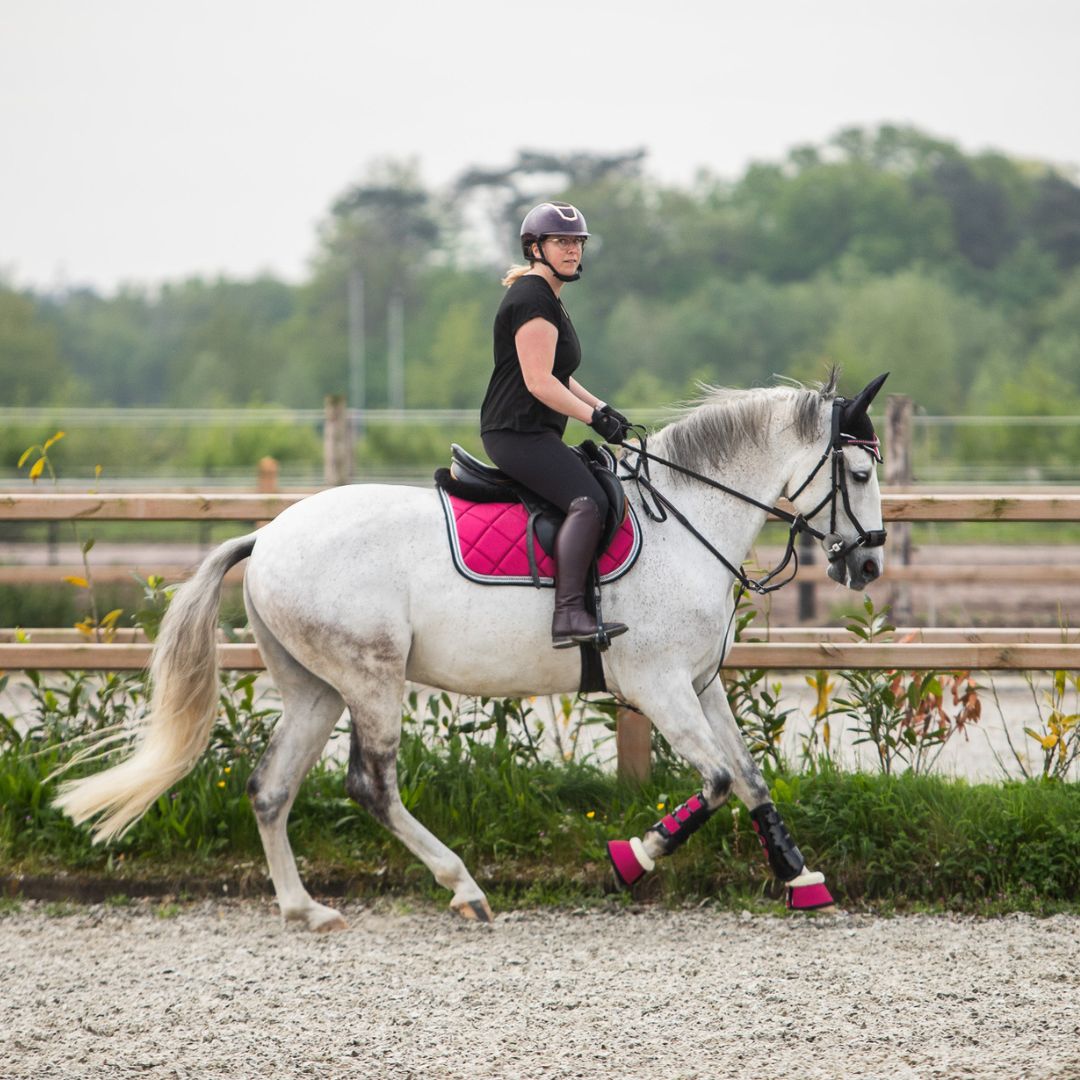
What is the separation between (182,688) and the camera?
5293 mm

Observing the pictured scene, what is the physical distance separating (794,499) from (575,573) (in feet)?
3.14

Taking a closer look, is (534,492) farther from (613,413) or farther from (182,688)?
(182,688)

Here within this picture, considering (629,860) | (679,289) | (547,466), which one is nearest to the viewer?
(547,466)

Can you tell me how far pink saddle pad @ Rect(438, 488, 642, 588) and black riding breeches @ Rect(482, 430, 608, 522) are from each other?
13 cm

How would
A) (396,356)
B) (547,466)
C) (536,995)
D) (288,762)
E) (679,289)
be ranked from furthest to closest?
(679,289) < (396,356) < (288,762) < (547,466) < (536,995)

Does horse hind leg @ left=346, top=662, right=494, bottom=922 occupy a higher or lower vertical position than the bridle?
lower

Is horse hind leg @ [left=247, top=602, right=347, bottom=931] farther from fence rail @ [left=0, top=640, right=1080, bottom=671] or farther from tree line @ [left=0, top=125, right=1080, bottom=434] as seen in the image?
tree line @ [left=0, top=125, right=1080, bottom=434]

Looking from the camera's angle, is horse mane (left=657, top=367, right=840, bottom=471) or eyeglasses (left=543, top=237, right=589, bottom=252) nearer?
eyeglasses (left=543, top=237, right=589, bottom=252)

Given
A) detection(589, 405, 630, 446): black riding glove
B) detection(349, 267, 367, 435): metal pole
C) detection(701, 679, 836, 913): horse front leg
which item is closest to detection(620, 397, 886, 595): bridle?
detection(589, 405, 630, 446): black riding glove

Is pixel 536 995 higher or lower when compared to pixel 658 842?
lower

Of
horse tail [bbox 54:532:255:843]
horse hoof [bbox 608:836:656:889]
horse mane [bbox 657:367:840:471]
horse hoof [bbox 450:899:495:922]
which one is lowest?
horse hoof [bbox 450:899:495:922]

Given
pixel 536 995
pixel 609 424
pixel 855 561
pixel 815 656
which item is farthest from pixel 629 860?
pixel 609 424

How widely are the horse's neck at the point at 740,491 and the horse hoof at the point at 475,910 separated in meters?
1.59

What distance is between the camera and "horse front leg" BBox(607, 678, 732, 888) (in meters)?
5.00
